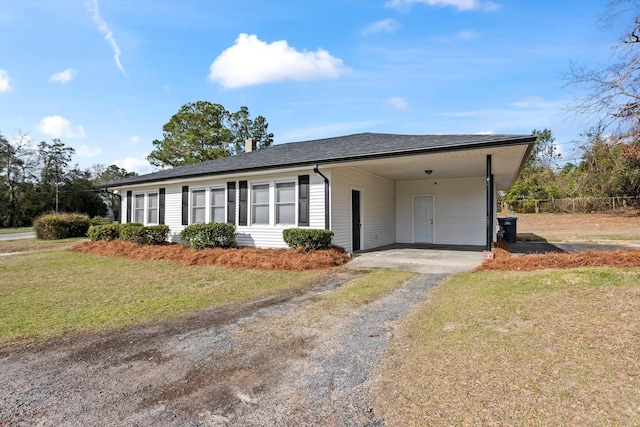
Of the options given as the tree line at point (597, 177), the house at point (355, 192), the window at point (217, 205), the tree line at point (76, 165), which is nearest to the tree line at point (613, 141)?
the tree line at point (597, 177)

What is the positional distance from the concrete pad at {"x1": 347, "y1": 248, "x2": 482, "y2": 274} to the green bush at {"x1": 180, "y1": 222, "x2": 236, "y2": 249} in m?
4.31

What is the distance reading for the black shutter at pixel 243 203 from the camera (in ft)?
38.2

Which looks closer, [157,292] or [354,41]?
[157,292]

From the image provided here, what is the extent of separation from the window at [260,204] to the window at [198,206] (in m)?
2.41

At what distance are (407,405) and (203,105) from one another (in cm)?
3600

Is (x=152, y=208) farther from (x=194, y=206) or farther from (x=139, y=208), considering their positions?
(x=194, y=206)

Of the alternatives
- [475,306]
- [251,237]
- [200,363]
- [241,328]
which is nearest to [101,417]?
[200,363]

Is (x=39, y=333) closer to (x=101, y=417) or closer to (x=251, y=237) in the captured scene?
(x=101, y=417)

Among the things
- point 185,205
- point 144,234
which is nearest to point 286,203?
point 185,205

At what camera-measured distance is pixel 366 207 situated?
39.8 feet

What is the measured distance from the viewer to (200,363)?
3.29 m

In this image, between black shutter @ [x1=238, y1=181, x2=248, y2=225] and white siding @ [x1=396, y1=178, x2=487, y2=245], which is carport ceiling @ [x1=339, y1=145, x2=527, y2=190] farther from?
black shutter @ [x1=238, y1=181, x2=248, y2=225]

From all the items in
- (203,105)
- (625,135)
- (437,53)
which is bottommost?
(625,135)

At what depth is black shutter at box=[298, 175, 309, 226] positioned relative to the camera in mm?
10375
